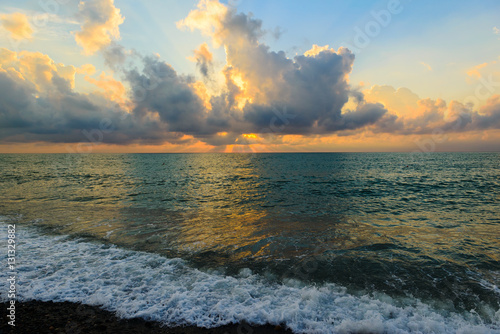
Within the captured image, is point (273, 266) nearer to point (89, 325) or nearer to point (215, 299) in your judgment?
point (215, 299)

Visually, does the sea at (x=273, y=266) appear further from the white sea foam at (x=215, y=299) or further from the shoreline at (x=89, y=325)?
the shoreline at (x=89, y=325)

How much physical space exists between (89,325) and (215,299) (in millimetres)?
3653

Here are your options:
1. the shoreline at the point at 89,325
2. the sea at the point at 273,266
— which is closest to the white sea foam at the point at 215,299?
the sea at the point at 273,266

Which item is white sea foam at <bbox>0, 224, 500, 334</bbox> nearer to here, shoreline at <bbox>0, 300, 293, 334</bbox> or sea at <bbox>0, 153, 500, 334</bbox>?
sea at <bbox>0, 153, 500, 334</bbox>

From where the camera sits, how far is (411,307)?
7645 millimetres

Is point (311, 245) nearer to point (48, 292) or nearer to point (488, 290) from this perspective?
point (488, 290)

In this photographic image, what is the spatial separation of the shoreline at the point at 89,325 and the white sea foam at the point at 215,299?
0.70 ft

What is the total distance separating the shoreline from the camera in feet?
21.2

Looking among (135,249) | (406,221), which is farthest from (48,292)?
(406,221)

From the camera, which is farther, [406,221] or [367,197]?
[367,197]

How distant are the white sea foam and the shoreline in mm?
214

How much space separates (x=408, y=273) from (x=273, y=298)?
6.25 metres

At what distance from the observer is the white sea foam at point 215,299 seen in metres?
6.86

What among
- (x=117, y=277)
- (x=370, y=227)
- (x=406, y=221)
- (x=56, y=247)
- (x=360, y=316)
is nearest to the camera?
(x=360, y=316)
